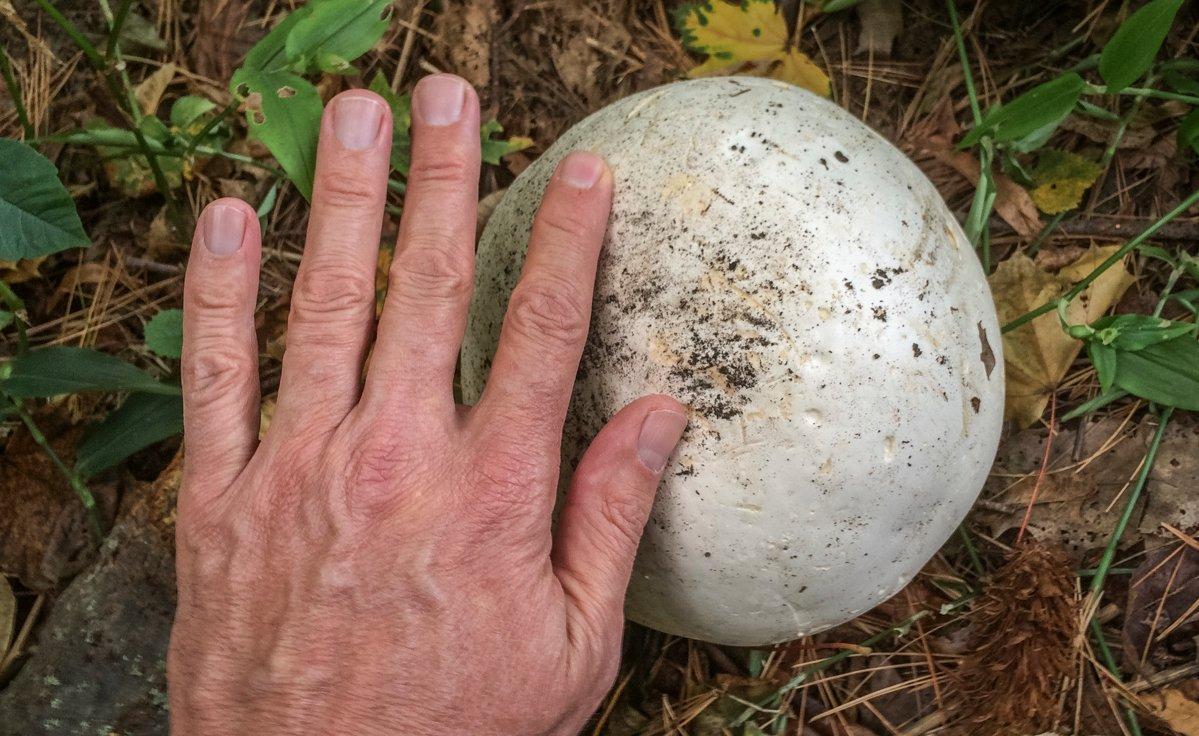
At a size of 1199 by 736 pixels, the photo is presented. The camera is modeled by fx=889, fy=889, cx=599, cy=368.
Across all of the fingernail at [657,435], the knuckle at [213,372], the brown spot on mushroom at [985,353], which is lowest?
the brown spot on mushroom at [985,353]

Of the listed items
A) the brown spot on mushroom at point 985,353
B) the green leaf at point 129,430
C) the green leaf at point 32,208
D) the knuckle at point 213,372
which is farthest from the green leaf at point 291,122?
the brown spot on mushroom at point 985,353

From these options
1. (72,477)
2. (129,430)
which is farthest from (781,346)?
(72,477)

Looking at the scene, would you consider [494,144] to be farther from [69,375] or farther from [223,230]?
[69,375]

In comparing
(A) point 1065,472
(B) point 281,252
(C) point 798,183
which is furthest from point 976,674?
(B) point 281,252

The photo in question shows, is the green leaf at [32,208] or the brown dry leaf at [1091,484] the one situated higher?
the green leaf at [32,208]

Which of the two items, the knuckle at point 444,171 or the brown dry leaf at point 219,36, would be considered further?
the brown dry leaf at point 219,36

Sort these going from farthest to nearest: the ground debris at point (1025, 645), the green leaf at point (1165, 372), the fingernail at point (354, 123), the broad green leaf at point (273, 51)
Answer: the green leaf at point (1165, 372)
the ground debris at point (1025, 645)
the broad green leaf at point (273, 51)
the fingernail at point (354, 123)

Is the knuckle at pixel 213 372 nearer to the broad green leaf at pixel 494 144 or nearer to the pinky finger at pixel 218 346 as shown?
the pinky finger at pixel 218 346

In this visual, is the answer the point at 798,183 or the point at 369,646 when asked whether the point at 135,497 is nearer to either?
the point at 369,646
